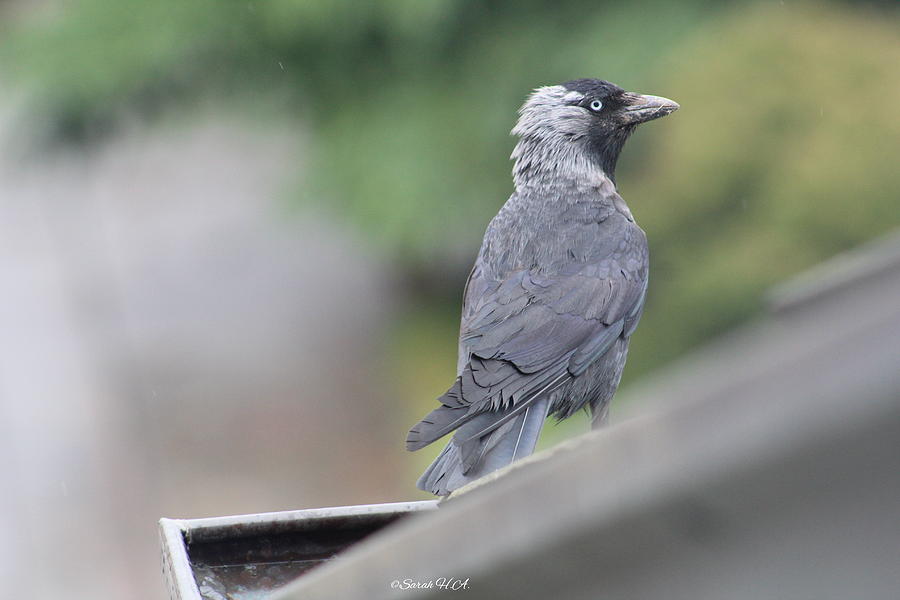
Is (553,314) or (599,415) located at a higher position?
(553,314)

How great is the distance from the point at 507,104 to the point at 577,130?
3.93m

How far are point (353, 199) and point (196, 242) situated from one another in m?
4.88

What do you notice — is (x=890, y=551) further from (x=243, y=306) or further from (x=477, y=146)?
(x=243, y=306)

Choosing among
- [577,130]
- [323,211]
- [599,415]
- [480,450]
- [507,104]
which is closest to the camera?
[480,450]

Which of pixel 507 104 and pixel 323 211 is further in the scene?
pixel 323 211

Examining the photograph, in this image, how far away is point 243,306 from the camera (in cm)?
1242

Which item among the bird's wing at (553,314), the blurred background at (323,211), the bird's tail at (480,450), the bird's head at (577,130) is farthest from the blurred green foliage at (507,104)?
the bird's tail at (480,450)

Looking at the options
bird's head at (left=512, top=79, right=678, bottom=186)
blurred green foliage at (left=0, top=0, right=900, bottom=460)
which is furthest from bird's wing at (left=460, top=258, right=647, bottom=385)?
blurred green foliage at (left=0, top=0, right=900, bottom=460)

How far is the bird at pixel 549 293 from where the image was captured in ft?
11.2

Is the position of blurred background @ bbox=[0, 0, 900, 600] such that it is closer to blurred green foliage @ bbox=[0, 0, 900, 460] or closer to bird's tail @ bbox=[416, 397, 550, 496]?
blurred green foliage @ bbox=[0, 0, 900, 460]

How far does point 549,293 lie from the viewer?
383 cm

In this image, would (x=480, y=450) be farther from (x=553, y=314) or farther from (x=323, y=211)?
(x=323, y=211)

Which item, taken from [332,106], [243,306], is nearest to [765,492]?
[332,106]

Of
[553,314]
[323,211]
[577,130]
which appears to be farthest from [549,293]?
[323,211]
